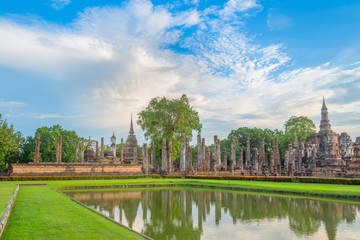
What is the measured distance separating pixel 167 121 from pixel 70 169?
1899 centimetres

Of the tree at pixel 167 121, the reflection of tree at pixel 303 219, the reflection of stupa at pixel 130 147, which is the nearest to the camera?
the reflection of tree at pixel 303 219

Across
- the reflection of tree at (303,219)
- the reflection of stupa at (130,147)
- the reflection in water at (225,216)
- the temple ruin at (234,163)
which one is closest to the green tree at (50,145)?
the temple ruin at (234,163)

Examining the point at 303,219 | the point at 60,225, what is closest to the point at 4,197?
the point at 60,225

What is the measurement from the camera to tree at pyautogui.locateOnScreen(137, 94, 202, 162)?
5184 cm

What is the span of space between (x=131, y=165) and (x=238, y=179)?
59.6 feet

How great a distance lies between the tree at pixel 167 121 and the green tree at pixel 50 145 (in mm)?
15854

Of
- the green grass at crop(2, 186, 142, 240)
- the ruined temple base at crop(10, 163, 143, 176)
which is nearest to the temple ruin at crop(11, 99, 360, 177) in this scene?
the ruined temple base at crop(10, 163, 143, 176)

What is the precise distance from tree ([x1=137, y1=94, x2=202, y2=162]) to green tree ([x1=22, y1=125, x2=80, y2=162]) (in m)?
15.9

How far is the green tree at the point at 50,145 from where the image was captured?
52.0 meters

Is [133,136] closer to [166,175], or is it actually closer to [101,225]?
[166,175]

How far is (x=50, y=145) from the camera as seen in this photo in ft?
175

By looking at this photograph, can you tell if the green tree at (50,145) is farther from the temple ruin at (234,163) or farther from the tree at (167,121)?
the tree at (167,121)

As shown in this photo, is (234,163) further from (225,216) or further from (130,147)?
(225,216)

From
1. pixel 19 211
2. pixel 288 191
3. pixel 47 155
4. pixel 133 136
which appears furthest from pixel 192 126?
pixel 19 211
